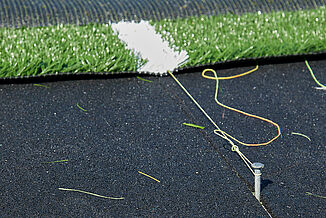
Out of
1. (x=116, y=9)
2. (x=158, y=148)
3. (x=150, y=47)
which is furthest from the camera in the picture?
(x=116, y=9)

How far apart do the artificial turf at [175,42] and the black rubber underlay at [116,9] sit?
0.11m

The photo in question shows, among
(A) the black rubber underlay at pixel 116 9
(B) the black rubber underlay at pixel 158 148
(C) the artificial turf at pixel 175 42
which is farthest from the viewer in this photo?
(A) the black rubber underlay at pixel 116 9

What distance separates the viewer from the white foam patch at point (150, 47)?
2.79m

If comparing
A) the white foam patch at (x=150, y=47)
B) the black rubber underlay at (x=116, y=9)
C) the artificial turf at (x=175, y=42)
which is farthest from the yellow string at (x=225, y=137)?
the black rubber underlay at (x=116, y=9)

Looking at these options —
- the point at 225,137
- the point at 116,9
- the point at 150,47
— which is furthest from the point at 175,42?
the point at 225,137

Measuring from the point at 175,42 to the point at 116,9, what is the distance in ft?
2.26

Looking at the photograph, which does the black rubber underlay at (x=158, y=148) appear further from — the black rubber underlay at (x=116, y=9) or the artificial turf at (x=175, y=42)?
the black rubber underlay at (x=116, y=9)

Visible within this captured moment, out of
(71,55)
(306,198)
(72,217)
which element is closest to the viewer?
(72,217)

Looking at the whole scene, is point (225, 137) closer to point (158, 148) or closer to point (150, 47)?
point (158, 148)

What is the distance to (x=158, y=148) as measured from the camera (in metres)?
2.11

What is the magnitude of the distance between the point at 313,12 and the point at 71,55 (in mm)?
1903

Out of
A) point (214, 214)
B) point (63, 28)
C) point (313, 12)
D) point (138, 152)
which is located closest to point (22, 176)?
point (138, 152)

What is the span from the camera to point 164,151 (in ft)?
6.86

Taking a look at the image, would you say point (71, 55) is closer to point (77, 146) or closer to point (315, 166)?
point (77, 146)
